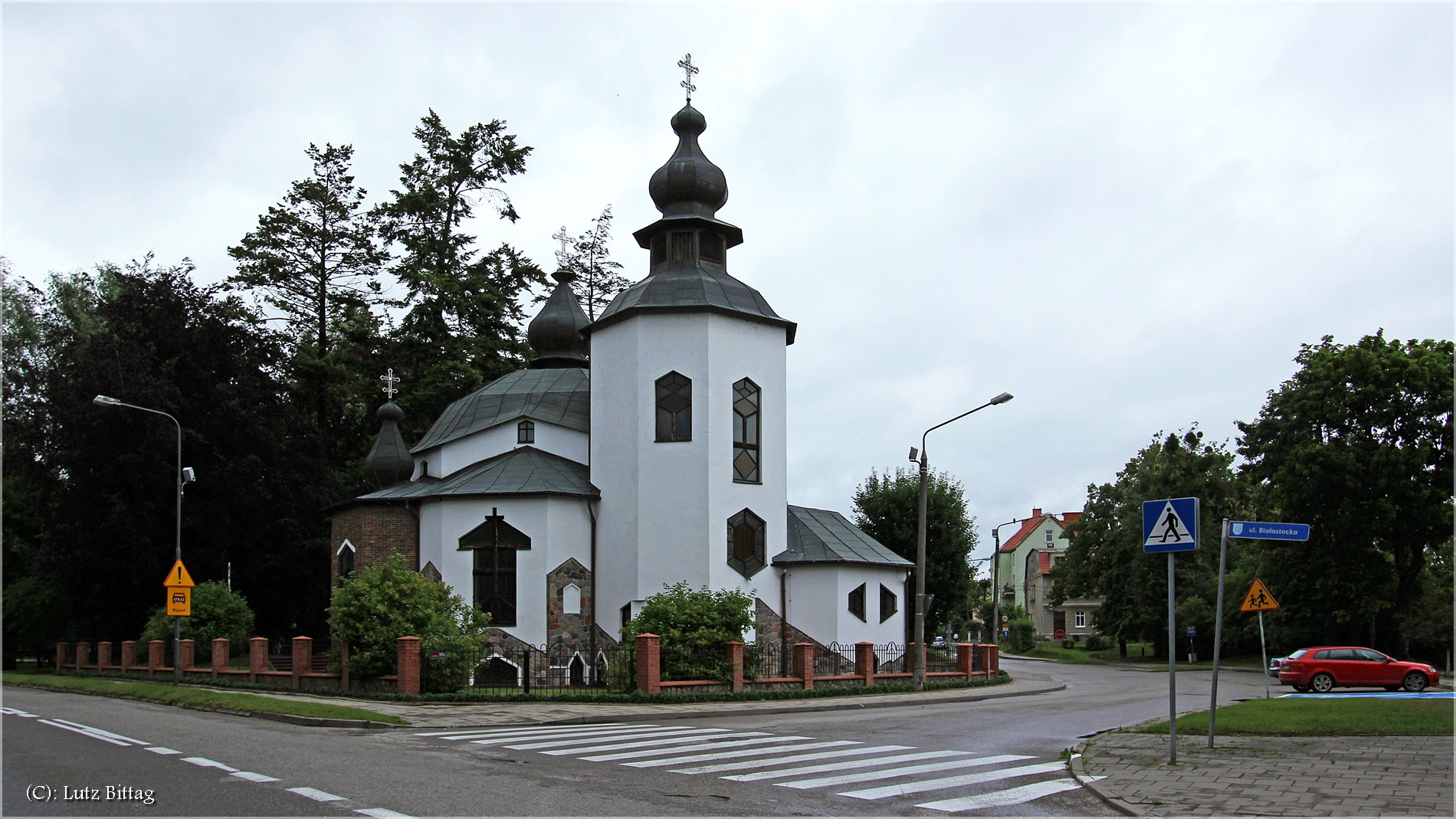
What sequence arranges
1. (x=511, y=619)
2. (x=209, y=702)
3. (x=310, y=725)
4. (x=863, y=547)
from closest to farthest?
1. (x=310, y=725)
2. (x=209, y=702)
3. (x=511, y=619)
4. (x=863, y=547)

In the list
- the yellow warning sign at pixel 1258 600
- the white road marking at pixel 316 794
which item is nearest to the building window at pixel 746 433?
the yellow warning sign at pixel 1258 600

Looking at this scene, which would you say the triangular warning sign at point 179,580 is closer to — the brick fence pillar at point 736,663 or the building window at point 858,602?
the brick fence pillar at point 736,663

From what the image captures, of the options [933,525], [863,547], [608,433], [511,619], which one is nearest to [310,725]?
[511,619]

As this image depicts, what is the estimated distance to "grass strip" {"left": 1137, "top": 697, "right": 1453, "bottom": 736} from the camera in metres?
14.8

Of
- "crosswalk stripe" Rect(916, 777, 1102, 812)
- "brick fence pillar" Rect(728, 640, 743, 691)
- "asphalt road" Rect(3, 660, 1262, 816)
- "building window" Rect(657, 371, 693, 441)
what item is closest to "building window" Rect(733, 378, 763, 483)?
"building window" Rect(657, 371, 693, 441)

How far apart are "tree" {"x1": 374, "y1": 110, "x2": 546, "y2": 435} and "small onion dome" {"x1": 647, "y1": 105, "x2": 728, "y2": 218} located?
550 inches

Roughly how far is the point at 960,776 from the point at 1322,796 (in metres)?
3.16

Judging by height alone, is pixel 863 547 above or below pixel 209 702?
above

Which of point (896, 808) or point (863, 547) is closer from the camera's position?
point (896, 808)

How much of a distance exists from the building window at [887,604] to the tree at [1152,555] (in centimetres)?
2139

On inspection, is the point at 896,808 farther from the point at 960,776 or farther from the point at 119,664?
the point at 119,664

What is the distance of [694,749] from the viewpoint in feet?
43.8

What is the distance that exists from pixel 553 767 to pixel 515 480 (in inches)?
669

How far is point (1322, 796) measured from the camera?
30.7 feet
